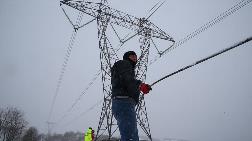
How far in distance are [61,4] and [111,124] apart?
282 inches

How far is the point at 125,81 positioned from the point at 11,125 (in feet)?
209

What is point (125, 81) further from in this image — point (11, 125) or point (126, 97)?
point (11, 125)

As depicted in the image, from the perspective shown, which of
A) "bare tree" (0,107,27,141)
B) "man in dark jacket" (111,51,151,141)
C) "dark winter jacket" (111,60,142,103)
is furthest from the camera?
"bare tree" (0,107,27,141)

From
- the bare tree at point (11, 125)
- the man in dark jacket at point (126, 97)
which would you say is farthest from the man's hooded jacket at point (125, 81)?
the bare tree at point (11, 125)

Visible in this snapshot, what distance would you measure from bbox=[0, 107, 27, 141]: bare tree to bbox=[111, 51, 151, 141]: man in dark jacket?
62134 millimetres

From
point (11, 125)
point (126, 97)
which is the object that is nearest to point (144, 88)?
point (126, 97)

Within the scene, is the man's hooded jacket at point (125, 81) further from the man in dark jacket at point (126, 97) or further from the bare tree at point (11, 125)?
the bare tree at point (11, 125)

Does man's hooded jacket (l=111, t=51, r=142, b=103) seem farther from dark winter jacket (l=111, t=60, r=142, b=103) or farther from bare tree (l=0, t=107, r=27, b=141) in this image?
bare tree (l=0, t=107, r=27, b=141)

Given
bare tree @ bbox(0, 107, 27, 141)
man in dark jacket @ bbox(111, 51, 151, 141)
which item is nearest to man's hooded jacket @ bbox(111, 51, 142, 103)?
man in dark jacket @ bbox(111, 51, 151, 141)

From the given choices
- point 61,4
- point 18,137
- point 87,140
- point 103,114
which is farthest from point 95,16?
point 18,137

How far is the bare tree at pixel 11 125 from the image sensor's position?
60.0m

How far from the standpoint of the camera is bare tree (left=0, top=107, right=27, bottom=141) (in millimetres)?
59978

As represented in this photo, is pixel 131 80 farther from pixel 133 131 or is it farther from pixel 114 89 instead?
pixel 133 131

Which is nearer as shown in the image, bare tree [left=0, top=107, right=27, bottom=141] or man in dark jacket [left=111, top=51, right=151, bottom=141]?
man in dark jacket [left=111, top=51, right=151, bottom=141]
